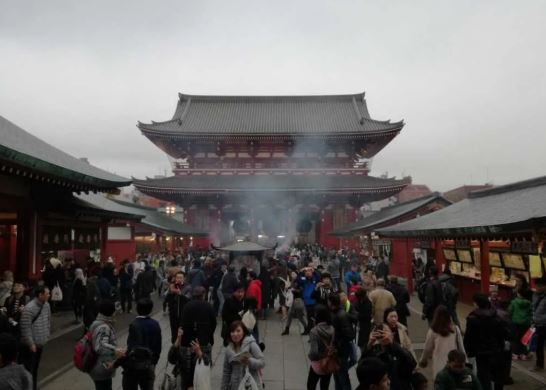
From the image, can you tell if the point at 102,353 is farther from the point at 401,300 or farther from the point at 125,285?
the point at 125,285

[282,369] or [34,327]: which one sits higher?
[34,327]

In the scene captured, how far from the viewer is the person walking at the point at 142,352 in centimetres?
484

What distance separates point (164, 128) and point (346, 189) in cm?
1374

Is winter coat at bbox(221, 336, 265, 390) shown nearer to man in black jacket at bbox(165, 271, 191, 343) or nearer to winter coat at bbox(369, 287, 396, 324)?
man in black jacket at bbox(165, 271, 191, 343)

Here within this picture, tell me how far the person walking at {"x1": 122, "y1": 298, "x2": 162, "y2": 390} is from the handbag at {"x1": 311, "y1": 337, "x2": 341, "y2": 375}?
2.10 metres

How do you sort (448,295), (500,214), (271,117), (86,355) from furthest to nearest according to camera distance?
1. (271,117)
2. (500,214)
3. (448,295)
4. (86,355)

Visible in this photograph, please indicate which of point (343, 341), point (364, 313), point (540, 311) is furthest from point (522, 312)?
point (343, 341)

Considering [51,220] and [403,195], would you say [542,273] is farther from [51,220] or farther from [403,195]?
[403,195]

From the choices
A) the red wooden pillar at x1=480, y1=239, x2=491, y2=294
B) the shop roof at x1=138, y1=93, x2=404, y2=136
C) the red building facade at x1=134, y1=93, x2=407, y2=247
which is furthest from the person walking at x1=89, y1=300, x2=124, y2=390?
the shop roof at x1=138, y1=93, x2=404, y2=136

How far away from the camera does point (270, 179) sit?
28562mm

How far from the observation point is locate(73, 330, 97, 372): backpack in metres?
4.95

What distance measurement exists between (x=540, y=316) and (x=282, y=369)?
4739 mm

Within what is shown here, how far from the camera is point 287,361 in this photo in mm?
8406

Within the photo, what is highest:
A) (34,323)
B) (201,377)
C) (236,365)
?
(34,323)
